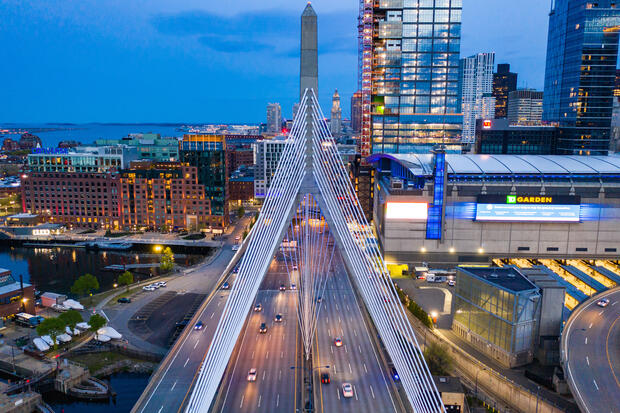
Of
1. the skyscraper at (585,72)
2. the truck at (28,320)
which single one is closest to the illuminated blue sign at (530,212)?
the skyscraper at (585,72)

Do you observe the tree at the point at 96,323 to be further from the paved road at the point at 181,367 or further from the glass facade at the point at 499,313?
the glass facade at the point at 499,313

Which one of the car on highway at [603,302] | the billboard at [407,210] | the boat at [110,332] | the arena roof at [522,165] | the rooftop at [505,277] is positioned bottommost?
the boat at [110,332]

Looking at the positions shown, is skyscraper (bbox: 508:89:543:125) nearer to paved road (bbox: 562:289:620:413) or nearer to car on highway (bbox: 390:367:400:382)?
paved road (bbox: 562:289:620:413)

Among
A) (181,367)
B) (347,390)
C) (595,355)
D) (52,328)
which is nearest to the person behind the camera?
(347,390)

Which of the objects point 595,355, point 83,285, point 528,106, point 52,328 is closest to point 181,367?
point 52,328

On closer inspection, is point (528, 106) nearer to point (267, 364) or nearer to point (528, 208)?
point (528, 208)

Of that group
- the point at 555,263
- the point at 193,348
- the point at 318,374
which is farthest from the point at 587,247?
the point at 193,348

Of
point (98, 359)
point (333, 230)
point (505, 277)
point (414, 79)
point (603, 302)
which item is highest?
point (414, 79)
